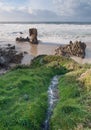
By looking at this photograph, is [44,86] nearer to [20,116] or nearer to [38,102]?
[38,102]

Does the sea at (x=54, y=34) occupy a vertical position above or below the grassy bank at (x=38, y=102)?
below

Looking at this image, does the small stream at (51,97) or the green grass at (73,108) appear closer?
the green grass at (73,108)

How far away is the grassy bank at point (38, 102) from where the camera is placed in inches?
605

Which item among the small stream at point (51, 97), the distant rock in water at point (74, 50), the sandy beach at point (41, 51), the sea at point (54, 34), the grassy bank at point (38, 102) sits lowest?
the sea at point (54, 34)

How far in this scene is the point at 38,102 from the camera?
720 inches

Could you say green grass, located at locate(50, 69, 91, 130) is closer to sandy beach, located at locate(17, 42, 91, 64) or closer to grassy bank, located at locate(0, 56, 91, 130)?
grassy bank, located at locate(0, 56, 91, 130)

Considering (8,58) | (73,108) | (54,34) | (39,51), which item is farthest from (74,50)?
(54,34)

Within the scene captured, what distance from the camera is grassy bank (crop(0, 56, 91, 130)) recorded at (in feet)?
50.4

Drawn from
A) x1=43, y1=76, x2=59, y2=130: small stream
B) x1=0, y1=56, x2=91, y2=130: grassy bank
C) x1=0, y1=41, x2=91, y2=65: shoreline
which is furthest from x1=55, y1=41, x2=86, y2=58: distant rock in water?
x1=43, y1=76, x2=59, y2=130: small stream

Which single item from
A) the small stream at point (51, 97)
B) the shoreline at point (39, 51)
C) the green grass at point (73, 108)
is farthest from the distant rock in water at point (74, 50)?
the green grass at point (73, 108)

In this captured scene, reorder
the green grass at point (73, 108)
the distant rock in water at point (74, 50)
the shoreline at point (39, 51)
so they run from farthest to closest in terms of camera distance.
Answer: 1. the distant rock in water at point (74, 50)
2. the shoreline at point (39, 51)
3. the green grass at point (73, 108)

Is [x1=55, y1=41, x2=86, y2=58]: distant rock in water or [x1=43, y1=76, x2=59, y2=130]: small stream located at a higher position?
[x1=43, y1=76, x2=59, y2=130]: small stream

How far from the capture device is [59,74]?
2933 centimetres

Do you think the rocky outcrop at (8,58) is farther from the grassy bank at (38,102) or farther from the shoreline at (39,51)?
the grassy bank at (38,102)
